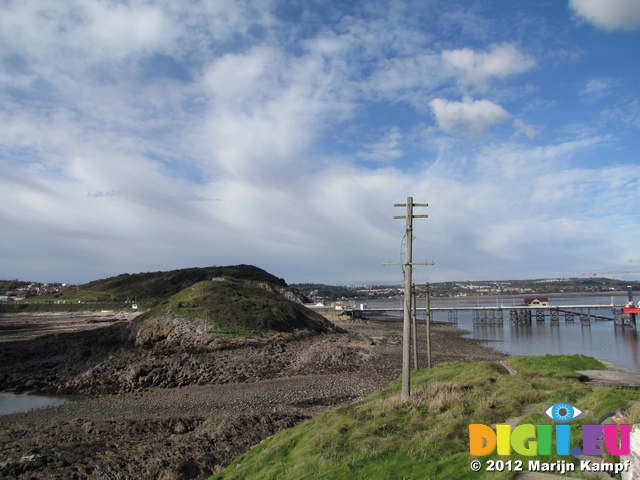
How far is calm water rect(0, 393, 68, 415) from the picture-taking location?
77.8ft

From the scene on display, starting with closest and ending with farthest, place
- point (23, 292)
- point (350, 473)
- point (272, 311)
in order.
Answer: point (350, 473) < point (272, 311) < point (23, 292)

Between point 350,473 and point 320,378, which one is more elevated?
point 350,473

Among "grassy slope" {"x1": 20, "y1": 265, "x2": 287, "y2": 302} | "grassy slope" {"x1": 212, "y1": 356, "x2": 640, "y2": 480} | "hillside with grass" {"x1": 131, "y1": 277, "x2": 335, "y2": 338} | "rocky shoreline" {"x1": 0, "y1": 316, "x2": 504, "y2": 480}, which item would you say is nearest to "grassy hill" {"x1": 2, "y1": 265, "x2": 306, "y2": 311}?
"grassy slope" {"x1": 20, "y1": 265, "x2": 287, "y2": 302}

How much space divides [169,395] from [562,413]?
23266mm

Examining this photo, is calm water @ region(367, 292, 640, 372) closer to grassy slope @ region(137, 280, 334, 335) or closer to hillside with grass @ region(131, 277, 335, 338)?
hillside with grass @ region(131, 277, 335, 338)

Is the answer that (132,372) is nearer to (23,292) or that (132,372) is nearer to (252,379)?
(252,379)

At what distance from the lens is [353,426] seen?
1092 centimetres

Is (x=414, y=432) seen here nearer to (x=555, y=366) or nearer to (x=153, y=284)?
(x=555, y=366)

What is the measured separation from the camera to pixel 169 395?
2570 centimetres

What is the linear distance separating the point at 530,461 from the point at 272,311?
43.7 metres

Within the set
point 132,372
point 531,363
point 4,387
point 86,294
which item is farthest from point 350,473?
point 86,294

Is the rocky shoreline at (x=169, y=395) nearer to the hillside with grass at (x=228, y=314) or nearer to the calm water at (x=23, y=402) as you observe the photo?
the calm water at (x=23, y=402)

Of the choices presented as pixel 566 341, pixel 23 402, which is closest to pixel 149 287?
pixel 23 402

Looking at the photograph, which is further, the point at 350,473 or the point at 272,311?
the point at 272,311
